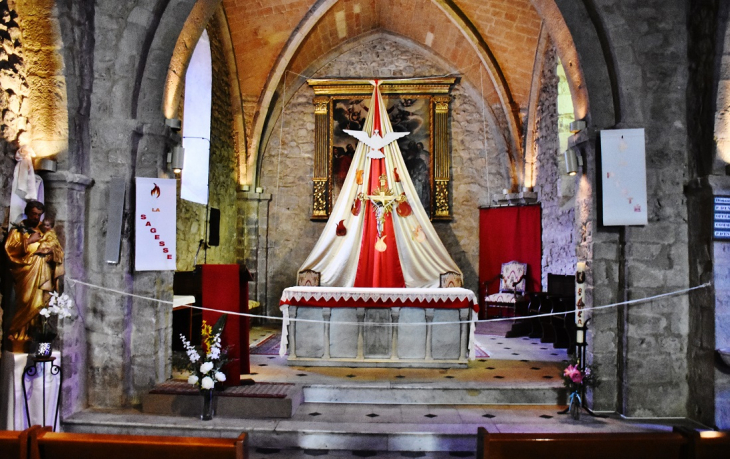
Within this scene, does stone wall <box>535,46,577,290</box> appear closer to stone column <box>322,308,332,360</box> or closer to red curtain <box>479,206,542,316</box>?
red curtain <box>479,206,542,316</box>

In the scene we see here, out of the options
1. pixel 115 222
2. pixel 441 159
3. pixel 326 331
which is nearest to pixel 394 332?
pixel 326 331

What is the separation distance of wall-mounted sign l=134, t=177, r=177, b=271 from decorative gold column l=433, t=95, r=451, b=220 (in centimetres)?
550

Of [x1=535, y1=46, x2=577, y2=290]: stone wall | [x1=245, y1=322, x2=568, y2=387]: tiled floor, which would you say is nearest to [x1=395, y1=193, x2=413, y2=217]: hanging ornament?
[x1=245, y1=322, x2=568, y2=387]: tiled floor

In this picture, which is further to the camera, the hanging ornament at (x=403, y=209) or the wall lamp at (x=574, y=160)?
the hanging ornament at (x=403, y=209)

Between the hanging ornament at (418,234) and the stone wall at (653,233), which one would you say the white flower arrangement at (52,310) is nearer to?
the stone wall at (653,233)

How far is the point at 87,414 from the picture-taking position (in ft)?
15.2

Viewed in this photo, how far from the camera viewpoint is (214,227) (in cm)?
842

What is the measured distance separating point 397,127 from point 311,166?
63.9 inches

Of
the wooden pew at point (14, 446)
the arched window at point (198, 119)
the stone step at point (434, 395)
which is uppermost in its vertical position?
the arched window at point (198, 119)

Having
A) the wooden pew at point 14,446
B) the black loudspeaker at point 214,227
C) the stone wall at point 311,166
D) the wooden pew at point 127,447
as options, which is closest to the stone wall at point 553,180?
the stone wall at point 311,166

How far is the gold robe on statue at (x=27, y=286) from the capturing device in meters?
4.11

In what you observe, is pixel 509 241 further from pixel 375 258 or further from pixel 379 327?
pixel 379 327

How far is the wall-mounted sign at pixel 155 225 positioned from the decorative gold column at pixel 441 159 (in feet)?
18.0

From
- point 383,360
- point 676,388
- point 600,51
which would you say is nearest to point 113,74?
point 383,360
